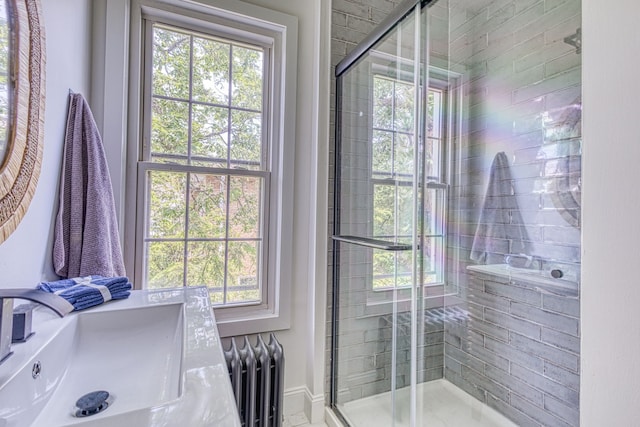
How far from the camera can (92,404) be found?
647 millimetres

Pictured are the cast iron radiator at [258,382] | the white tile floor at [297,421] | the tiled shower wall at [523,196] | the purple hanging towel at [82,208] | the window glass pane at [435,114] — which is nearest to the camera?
the purple hanging towel at [82,208]

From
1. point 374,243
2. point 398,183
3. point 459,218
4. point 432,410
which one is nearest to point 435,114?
point 398,183

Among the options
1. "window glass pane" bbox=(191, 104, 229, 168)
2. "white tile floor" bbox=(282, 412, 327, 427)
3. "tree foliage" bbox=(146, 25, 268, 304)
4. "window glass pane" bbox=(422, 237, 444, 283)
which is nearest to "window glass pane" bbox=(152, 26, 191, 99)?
"tree foliage" bbox=(146, 25, 268, 304)

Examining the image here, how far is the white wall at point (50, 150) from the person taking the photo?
872 mm

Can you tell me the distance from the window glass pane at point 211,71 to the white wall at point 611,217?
161 cm

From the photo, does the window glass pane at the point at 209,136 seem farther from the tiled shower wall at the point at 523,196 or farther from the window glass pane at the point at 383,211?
the tiled shower wall at the point at 523,196

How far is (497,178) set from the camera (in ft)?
6.23

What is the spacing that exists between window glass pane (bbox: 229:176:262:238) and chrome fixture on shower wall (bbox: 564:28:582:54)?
1.75 metres

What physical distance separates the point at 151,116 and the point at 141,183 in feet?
1.16

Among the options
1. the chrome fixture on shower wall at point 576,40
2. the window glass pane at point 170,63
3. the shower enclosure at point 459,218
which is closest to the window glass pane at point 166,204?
the window glass pane at point 170,63

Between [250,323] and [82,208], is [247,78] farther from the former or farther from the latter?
[250,323]

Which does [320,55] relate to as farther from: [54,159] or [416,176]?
[54,159]

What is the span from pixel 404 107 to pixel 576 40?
88cm

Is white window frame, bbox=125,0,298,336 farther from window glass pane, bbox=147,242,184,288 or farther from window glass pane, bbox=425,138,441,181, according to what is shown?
window glass pane, bbox=425,138,441,181
